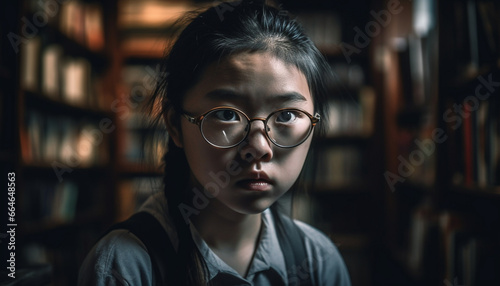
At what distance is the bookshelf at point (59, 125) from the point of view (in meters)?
1.61

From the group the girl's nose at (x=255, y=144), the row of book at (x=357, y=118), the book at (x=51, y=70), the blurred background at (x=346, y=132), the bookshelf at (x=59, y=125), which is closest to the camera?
the girl's nose at (x=255, y=144)

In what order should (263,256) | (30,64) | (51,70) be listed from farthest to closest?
(51,70) < (30,64) < (263,256)

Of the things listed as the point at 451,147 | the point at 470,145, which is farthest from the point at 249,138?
the point at 451,147

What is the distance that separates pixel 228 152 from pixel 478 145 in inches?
43.9

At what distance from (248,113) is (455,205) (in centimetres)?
135

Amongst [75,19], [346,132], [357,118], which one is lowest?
[346,132]

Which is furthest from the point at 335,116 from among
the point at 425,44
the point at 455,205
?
the point at 455,205

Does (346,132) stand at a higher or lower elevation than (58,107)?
lower

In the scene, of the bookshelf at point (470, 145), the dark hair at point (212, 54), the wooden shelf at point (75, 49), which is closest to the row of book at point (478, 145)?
the bookshelf at point (470, 145)

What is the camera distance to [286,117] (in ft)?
1.82

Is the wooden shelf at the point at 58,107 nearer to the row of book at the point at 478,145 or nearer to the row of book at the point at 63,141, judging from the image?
the row of book at the point at 63,141

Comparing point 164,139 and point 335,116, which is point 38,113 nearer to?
point 164,139

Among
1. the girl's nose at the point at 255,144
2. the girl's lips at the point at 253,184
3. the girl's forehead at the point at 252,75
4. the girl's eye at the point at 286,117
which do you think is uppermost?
the girl's forehead at the point at 252,75

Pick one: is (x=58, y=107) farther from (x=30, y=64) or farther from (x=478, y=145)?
(x=478, y=145)
